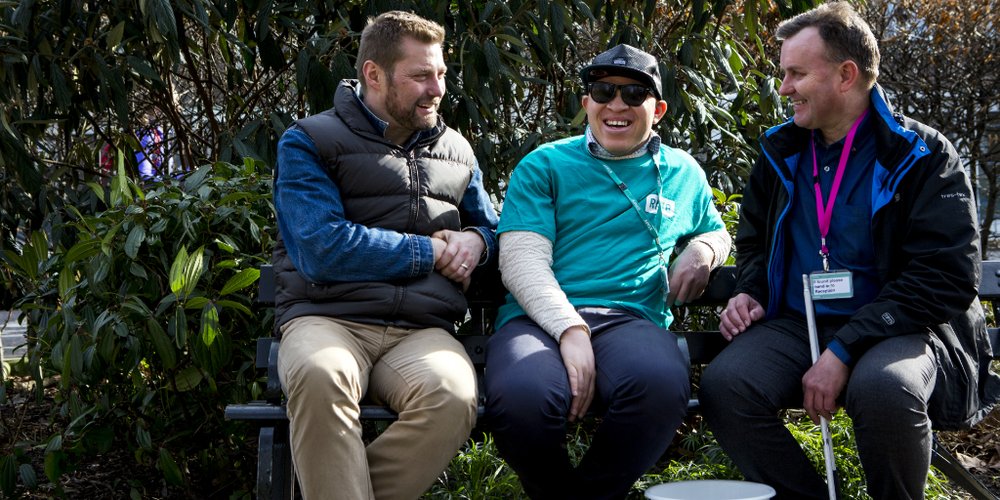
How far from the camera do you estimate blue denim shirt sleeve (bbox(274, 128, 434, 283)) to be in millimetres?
3615

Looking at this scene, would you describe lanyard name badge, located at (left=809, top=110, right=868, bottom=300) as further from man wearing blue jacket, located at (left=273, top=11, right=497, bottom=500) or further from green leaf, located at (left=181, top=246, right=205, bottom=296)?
green leaf, located at (left=181, top=246, right=205, bottom=296)

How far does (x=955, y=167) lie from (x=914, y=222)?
0.23 meters

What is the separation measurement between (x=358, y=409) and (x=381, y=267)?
1.68 ft

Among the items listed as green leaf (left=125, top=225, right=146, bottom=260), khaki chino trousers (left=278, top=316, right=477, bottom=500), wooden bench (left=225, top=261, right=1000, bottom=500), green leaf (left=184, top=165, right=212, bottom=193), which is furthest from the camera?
green leaf (left=184, top=165, right=212, bottom=193)

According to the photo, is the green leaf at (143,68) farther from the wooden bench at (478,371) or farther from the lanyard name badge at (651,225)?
the lanyard name badge at (651,225)

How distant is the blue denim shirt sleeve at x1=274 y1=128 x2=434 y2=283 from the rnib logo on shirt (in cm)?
76

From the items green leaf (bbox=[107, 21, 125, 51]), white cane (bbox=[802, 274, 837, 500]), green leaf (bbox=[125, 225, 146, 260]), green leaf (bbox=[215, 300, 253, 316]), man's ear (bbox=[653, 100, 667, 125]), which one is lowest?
white cane (bbox=[802, 274, 837, 500])

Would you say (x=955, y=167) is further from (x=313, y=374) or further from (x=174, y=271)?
(x=174, y=271)

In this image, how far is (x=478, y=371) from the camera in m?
4.14

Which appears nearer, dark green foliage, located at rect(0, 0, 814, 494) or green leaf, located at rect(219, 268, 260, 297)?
green leaf, located at rect(219, 268, 260, 297)

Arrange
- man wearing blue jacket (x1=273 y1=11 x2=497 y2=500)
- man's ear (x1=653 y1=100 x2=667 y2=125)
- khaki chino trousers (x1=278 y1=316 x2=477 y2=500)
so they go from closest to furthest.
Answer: khaki chino trousers (x1=278 y1=316 x2=477 y2=500) < man wearing blue jacket (x1=273 y1=11 x2=497 y2=500) < man's ear (x1=653 y1=100 x2=667 y2=125)

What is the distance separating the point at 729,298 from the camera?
4199 mm

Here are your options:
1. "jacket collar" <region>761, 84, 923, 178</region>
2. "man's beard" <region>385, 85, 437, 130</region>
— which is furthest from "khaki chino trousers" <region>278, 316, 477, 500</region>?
"jacket collar" <region>761, 84, 923, 178</region>

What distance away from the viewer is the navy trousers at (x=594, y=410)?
11.2ft
